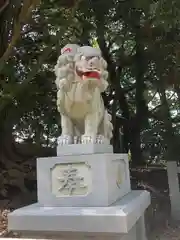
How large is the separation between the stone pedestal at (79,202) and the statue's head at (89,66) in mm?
446

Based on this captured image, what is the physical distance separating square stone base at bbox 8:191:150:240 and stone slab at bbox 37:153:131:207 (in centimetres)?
8

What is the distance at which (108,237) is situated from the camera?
1896 millimetres

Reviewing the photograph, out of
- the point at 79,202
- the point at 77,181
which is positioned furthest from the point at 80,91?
the point at 79,202

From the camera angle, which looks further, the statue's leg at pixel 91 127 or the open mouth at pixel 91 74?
the statue's leg at pixel 91 127

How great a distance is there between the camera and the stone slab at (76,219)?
1.81 meters

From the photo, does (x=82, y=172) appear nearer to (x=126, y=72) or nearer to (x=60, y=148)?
(x=60, y=148)

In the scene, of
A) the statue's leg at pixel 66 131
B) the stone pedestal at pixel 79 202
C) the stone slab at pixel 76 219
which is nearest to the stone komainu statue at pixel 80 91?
the statue's leg at pixel 66 131

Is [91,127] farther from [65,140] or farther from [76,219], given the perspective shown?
[76,219]

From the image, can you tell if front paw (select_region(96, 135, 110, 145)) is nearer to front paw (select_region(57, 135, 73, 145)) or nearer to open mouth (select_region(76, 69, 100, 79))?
front paw (select_region(57, 135, 73, 145))

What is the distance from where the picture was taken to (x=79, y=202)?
2102mm

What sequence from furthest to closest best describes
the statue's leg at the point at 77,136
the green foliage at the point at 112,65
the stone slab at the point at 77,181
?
1. the green foliage at the point at 112,65
2. the statue's leg at the point at 77,136
3. the stone slab at the point at 77,181

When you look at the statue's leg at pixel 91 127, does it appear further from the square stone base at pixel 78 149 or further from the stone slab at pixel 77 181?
the stone slab at pixel 77 181

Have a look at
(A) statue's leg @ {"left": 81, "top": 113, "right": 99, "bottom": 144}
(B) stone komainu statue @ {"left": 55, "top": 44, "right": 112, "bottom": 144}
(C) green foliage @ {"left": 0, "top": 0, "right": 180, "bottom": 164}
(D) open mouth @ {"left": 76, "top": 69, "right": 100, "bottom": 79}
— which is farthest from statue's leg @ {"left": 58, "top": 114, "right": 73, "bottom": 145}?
(C) green foliage @ {"left": 0, "top": 0, "right": 180, "bottom": 164}

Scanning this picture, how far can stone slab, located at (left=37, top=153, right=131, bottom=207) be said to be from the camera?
81.6 inches
